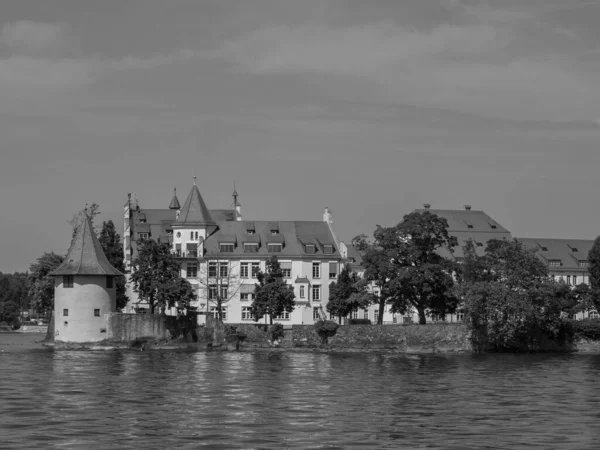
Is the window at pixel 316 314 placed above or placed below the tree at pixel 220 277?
below

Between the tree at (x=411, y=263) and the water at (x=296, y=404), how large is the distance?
21153 millimetres

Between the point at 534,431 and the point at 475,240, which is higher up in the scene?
the point at 475,240

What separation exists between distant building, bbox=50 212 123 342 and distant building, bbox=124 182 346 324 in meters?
20.1

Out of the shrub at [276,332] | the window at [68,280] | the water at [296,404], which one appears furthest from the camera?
the shrub at [276,332]

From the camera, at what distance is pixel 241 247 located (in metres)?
131

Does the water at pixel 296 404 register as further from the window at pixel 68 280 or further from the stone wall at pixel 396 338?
the window at pixel 68 280

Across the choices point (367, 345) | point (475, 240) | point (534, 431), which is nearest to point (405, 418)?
point (534, 431)

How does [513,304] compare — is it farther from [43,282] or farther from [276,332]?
[43,282]

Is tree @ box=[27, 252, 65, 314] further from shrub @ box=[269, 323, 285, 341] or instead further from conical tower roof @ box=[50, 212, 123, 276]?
shrub @ box=[269, 323, 285, 341]

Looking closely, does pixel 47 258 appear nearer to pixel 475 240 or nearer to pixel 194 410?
pixel 475 240

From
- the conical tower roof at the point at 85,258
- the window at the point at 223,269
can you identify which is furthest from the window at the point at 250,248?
the conical tower roof at the point at 85,258

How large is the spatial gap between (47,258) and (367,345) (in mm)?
38641

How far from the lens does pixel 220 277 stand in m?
127

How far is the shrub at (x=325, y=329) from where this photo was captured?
105750 mm
